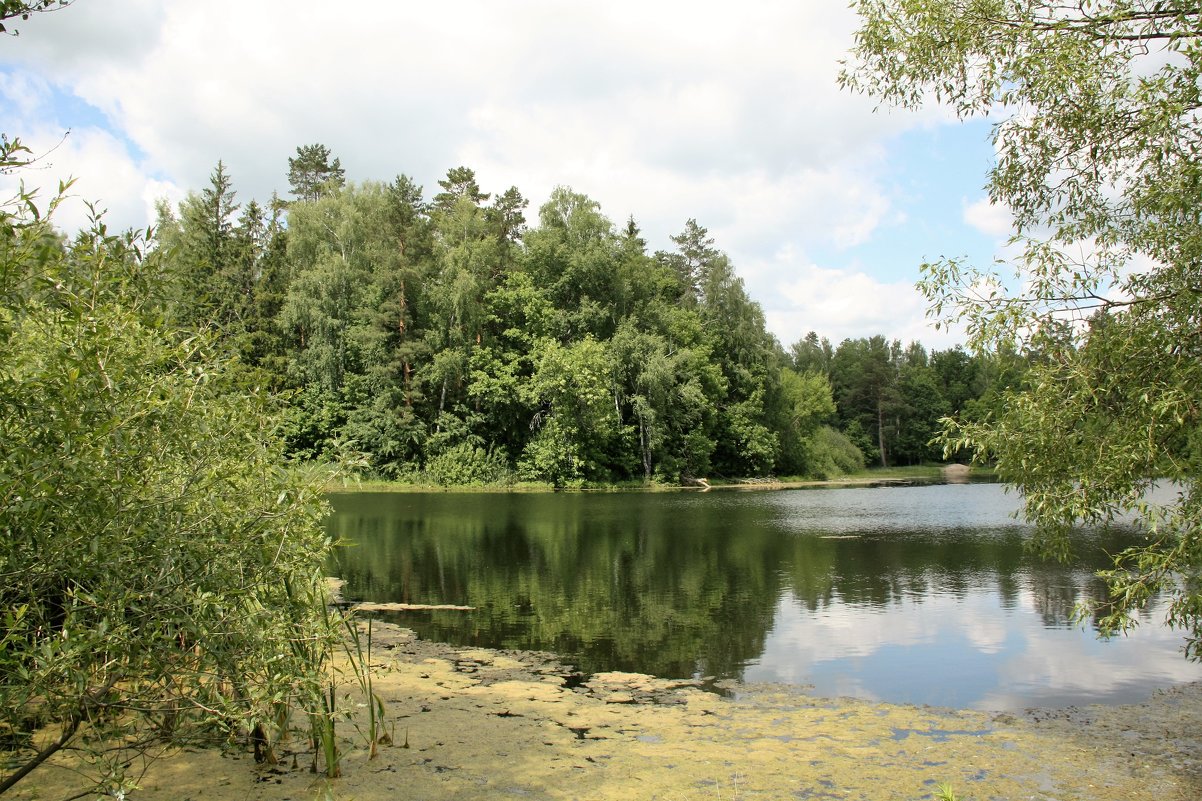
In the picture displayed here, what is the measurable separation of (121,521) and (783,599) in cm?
1462

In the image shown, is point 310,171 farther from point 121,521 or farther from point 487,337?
point 121,521

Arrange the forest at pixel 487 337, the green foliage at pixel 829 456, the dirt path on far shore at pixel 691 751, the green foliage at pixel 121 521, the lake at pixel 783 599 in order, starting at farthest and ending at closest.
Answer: the green foliage at pixel 829 456 → the forest at pixel 487 337 → the lake at pixel 783 599 → the dirt path on far shore at pixel 691 751 → the green foliage at pixel 121 521

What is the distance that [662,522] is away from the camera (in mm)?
31172

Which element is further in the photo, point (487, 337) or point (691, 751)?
point (487, 337)

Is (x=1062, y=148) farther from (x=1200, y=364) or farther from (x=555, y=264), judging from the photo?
(x=555, y=264)

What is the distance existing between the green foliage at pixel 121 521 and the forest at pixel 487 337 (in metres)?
41.0

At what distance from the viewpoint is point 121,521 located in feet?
14.3

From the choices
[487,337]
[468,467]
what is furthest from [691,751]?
[487,337]

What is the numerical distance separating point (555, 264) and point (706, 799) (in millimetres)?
48323

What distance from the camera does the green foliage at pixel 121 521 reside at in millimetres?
4031

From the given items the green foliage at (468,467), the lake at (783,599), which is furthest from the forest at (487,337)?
the lake at (783,599)

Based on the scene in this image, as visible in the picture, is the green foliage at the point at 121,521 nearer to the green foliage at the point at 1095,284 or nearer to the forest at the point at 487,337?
the green foliage at the point at 1095,284

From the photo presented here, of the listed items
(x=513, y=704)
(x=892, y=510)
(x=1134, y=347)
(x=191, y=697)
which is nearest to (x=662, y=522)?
(x=892, y=510)

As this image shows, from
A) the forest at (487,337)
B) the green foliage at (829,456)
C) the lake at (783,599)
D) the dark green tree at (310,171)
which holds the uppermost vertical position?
the dark green tree at (310,171)
